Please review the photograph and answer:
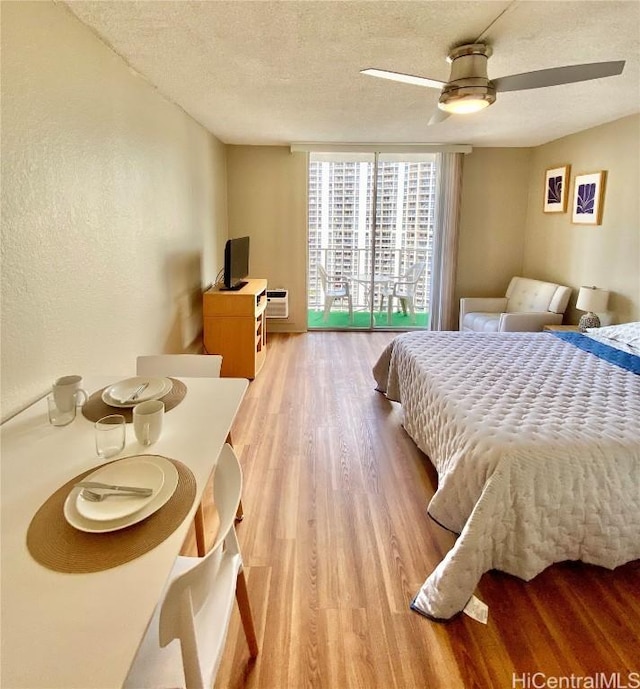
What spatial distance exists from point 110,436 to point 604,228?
4.60 metres

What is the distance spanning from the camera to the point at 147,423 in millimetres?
1449

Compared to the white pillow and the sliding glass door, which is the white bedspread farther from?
the sliding glass door

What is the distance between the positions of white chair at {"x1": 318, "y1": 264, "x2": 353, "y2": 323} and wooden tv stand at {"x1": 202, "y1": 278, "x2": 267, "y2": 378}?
2185 millimetres

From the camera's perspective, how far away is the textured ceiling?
1992 mm

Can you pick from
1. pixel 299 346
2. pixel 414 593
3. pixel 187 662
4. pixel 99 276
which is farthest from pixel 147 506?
pixel 299 346

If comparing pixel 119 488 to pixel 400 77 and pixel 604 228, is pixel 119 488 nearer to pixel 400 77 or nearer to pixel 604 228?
pixel 400 77

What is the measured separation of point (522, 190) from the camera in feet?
19.0

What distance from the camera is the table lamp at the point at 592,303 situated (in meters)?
4.05

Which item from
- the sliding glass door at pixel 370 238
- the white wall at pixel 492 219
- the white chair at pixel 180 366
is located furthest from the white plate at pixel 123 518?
the white wall at pixel 492 219

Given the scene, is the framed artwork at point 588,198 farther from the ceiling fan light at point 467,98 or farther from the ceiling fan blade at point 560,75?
the ceiling fan light at point 467,98

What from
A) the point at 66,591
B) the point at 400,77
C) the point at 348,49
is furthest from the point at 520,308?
the point at 66,591

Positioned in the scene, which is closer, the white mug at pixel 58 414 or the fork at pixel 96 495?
the fork at pixel 96 495

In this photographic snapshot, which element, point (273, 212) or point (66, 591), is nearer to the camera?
point (66, 591)

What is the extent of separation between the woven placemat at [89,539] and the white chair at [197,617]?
0.11m
